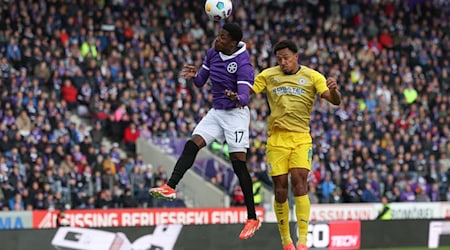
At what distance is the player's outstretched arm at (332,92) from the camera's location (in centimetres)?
1334

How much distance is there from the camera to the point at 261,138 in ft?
94.0

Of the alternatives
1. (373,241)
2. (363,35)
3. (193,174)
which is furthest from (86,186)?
(363,35)

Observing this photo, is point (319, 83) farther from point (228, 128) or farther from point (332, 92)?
point (228, 128)

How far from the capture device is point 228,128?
14047 mm

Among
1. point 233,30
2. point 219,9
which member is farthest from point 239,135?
point 219,9

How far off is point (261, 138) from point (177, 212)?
184 inches

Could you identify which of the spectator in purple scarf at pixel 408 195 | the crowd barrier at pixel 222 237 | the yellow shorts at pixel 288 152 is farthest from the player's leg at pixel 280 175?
the spectator in purple scarf at pixel 408 195

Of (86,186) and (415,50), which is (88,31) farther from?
(415,50)

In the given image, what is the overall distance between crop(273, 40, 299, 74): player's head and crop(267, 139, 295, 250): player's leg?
88 centimetres

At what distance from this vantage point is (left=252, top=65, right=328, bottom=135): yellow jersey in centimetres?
1385

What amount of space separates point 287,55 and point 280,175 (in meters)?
1.56

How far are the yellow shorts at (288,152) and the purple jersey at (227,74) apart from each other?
2.51 feet

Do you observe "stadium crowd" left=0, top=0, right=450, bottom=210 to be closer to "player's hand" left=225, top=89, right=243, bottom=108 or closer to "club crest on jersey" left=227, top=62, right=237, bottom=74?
"club crest on jersey" left=227, top=62, right=237, bottom=74

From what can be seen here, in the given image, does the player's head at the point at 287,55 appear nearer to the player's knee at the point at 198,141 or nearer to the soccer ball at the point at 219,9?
the soccer ball at the point at 219,9
